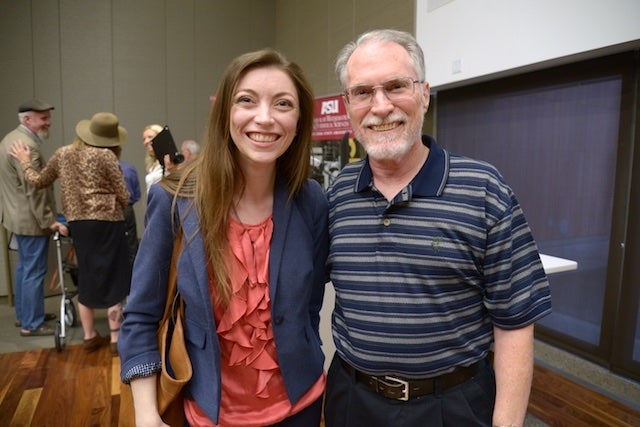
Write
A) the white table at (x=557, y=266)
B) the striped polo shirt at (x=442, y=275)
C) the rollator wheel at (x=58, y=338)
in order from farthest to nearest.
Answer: the rollator wheel at (x=58, y=338), the white table at (x=557, y=266), the striped polo shirt at (x=442, y=275)

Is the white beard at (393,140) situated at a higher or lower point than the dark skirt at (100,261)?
higher

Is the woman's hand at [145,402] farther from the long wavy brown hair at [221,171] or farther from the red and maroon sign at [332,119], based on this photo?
the red and maroon sign at [332,119]

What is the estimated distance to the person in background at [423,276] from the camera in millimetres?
1146

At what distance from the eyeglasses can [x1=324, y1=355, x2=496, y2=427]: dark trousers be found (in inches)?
29.7

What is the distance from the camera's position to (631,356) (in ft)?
9.75

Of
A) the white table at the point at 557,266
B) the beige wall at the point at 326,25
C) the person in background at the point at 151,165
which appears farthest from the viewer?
the beige wall at the point at 326,25

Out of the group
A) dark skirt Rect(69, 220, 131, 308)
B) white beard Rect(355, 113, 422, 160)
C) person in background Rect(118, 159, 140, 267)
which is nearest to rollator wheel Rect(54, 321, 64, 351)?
dark skirt Rect(69, 220, 131, 308)

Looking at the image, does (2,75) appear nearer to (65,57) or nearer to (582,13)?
(65,57)

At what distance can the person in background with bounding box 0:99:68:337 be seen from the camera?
12.5 feet

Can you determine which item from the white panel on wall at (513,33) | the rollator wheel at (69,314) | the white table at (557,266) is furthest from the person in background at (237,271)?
the rollator wheel at (69,314)

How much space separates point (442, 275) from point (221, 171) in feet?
2.02

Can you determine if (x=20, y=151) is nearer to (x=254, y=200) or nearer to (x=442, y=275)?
(x=254, y=200)

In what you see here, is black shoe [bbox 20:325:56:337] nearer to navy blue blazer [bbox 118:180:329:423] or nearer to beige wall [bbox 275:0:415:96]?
navy blue blazer [bbox 118:180:329:423]

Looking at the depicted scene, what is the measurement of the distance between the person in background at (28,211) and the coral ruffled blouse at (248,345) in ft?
10.5
